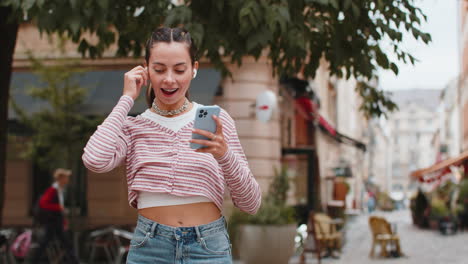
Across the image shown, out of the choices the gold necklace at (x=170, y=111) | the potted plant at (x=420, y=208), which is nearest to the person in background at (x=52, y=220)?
the gold necklace at (x=170, y=111)

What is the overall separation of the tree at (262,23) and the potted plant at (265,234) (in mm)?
4198

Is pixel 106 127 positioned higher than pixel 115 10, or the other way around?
pixel 115 10

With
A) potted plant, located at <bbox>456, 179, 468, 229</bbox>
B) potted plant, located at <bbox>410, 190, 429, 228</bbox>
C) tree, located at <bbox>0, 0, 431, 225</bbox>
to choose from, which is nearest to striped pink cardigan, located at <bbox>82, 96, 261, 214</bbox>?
tree, located at <bbox>0, 0, 431, 225</bbox>

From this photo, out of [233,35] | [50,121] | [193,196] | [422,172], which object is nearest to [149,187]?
[193,196]

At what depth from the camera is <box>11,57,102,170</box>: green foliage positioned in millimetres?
11789

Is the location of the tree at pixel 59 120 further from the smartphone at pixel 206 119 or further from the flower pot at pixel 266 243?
the smartphone at pixel 206 119

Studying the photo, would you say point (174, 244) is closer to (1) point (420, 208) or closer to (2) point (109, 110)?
(2) point (109, 110)

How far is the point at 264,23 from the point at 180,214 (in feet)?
10.7

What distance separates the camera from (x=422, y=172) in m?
25.1

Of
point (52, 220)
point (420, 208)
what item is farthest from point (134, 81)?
point (420, 208)

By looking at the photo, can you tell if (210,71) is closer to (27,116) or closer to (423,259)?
(27,116)

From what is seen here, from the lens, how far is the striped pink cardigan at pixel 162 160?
2.27 m

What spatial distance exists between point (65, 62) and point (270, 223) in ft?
17.1

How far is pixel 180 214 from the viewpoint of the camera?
232cm
